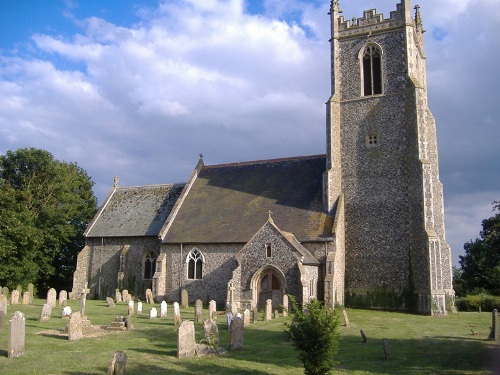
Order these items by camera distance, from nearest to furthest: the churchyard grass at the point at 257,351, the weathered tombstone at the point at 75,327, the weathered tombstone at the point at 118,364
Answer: the weathered tombstone at the point at 118,364
the churchyard grass at the point at 257,351
the weathered tombstone at the point at 75,327

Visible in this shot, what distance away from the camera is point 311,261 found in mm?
26297

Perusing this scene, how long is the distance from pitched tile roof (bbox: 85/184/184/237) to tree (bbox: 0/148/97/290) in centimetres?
481

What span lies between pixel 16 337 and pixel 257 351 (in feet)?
22.5

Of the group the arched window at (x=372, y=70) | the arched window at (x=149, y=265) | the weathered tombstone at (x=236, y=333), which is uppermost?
the arched window at (x=372, y=70)

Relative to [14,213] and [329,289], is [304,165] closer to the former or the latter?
[329,289]

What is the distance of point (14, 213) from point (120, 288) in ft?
32.2

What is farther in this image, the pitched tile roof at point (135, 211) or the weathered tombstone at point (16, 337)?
the pitched tile roof at point (135, 211)

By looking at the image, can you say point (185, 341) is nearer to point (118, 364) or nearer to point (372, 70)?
point (118, 364)

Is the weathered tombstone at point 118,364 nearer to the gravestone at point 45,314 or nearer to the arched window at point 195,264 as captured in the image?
the gravestone at point 45,314

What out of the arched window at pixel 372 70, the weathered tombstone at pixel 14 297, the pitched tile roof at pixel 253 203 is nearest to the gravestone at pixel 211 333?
the pitched tile roof at pixel 253 203

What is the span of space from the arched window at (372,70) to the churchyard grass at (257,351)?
15.0 meters

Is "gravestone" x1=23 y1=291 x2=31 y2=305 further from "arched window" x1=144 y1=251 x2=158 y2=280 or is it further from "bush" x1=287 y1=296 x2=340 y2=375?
"bush" x1=287 y1=296 x2=340 y2=375

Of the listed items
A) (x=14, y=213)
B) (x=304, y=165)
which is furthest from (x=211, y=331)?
(x=14, y=213)

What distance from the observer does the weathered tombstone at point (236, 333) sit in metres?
15.4
